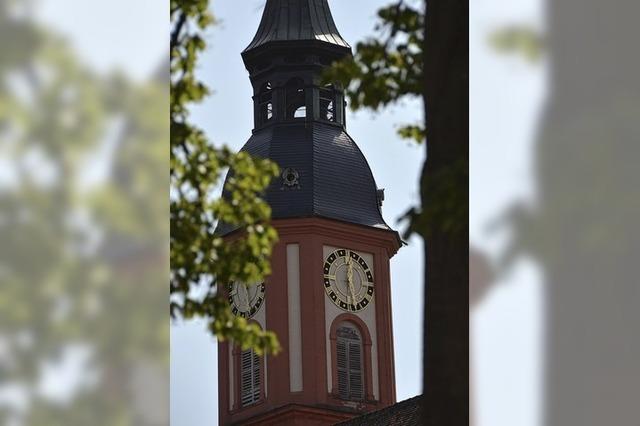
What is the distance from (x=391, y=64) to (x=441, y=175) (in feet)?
0.83

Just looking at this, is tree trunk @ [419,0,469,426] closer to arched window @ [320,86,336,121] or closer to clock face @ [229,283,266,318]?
arched window @ [320,86,336,121]

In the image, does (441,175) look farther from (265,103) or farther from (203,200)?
(265,103)

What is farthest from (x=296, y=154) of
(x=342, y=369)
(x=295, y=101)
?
(x=342, y=369)

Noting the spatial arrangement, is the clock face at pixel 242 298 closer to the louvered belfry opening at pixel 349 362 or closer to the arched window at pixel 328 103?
the arched window at pixel 328 103

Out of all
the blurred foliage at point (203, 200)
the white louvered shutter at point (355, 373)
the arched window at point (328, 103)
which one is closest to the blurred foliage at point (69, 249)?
the blurred foliage at point (203, 200)

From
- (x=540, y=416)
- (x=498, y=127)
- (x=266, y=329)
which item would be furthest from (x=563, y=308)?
(x=266, y=329)

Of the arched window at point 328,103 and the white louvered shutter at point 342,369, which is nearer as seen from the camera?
the arched window at point 328,103

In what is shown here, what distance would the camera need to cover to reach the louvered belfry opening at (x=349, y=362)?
15.2m

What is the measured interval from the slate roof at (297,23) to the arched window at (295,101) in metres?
0.11

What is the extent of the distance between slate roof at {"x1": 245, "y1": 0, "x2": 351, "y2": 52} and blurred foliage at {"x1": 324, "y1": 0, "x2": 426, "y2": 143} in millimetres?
56

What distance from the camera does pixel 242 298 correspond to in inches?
130

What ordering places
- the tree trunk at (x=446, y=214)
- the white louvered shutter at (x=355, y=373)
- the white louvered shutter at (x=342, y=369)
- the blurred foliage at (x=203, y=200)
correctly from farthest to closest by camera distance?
the white louvered shutter at (x=342, y=369), the white louvered shutter at (x=355, y=373), the blurred foliage at (x=203, y=200), the tree trunk at (x=446, y=214)

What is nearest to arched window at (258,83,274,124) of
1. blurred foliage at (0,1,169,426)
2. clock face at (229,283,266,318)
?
clock face at (229,283,266,318)

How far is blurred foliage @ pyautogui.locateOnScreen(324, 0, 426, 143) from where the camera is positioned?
9.02 feet
